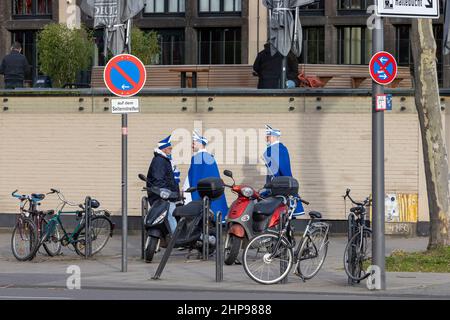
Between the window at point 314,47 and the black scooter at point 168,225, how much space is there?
29.4 metres

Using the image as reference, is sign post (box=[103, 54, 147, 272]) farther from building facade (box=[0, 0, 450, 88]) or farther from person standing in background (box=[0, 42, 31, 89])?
building facade (box=[0, 0, 450, 88])

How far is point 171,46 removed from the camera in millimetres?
49031

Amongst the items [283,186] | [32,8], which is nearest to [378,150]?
[283,186]

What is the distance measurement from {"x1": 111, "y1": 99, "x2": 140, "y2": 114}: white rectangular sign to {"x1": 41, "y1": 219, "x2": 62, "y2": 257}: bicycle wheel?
10.4 ft

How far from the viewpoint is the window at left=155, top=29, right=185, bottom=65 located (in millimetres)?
48697

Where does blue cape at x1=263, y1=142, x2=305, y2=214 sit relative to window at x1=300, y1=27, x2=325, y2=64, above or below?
below

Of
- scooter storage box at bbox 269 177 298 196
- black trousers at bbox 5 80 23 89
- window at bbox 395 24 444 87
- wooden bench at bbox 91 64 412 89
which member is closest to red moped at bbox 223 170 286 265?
scooter storage box at bbox 269 177 298 196

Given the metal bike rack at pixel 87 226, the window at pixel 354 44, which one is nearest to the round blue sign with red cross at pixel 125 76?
the metal bike rack at pixel 87 226

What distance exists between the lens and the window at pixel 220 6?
160 feet

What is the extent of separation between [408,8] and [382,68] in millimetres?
817

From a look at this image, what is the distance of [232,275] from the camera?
16328 millimetres

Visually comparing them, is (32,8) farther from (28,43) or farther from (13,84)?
(13,84)

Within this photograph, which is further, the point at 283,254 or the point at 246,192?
the point at 246,192
